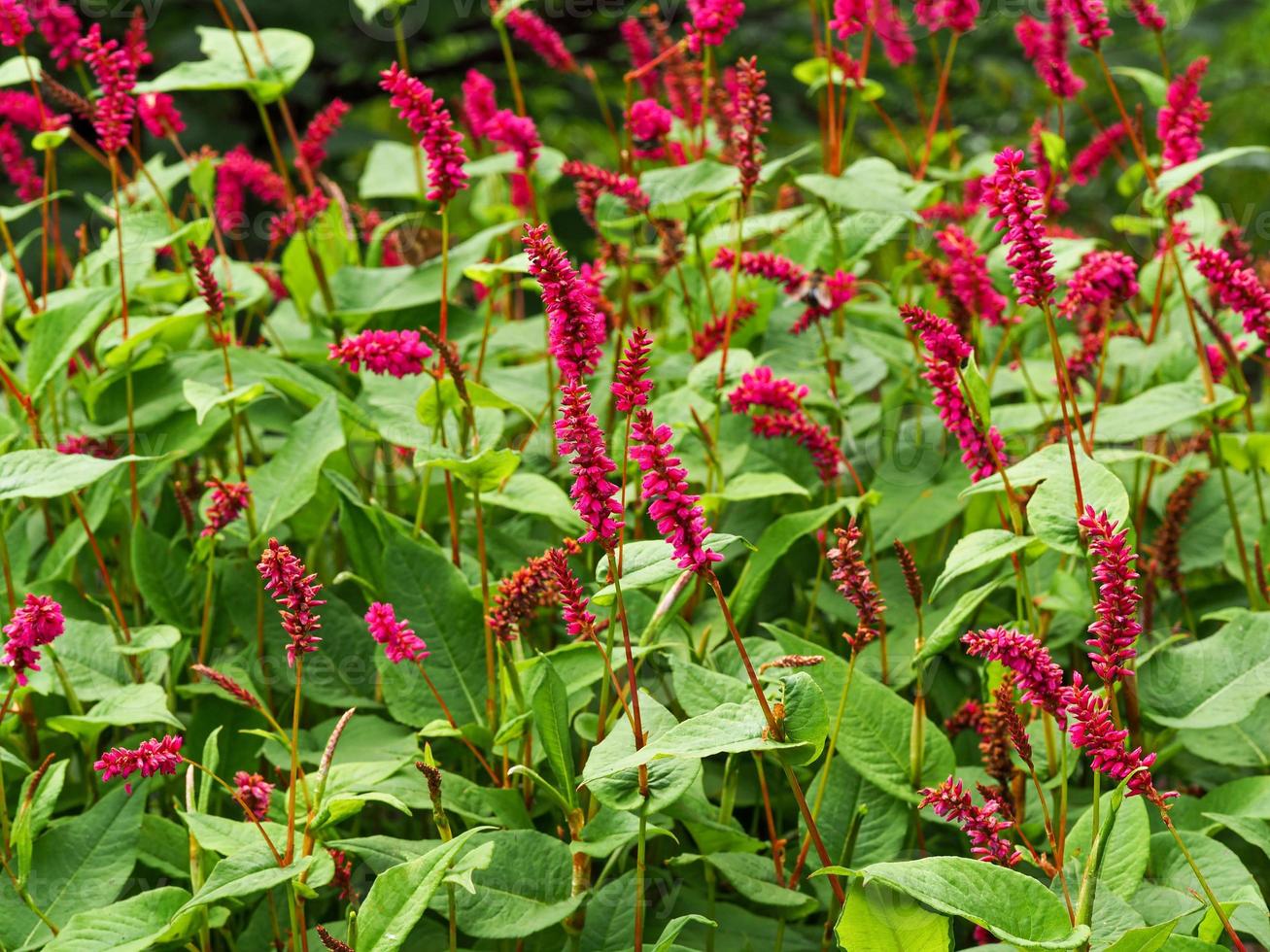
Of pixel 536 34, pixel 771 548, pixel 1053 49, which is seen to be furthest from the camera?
pixel 536 34

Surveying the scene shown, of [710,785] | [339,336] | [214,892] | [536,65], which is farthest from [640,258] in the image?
[536,65]

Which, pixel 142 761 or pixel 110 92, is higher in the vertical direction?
pixel 110 92

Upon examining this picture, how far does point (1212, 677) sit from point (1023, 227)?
0.50 m

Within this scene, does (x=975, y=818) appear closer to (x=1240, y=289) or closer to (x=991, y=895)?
(x=991, y=895)

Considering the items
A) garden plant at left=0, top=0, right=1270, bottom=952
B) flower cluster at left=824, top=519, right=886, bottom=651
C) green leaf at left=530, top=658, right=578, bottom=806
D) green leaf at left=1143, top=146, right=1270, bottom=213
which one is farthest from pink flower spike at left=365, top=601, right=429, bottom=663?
green leaf at left=1143, top=146, right=1270, bottom=213

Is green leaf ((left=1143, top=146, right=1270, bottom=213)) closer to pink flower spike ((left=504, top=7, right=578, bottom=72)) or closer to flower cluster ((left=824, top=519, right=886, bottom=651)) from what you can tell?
flower cluster ((left=824, top=519, right=886, bottom=651))

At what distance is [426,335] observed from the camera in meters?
1.08

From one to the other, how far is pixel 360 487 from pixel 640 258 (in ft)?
1.76

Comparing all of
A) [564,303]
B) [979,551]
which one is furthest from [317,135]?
[979,551]

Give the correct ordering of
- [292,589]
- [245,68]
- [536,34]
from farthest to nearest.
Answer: [536,34]
[245,68]
[292,589]

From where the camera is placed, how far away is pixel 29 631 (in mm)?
1032

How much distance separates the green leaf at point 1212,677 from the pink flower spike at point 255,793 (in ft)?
2.48

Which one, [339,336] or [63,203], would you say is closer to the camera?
[339,336]

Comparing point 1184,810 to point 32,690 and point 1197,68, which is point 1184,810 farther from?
point 32,690
